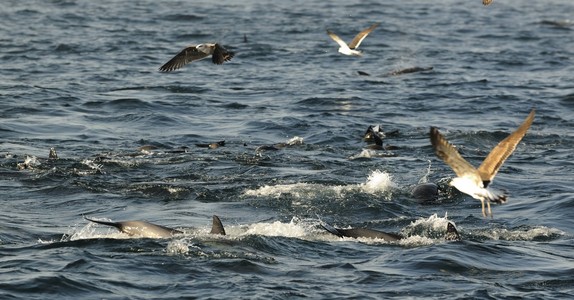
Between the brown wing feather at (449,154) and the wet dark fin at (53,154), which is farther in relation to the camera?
the wet dark fin at (53,154)

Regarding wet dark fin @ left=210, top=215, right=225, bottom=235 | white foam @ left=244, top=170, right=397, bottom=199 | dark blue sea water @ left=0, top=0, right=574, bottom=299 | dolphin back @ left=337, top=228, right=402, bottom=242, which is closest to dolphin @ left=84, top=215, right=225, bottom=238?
wet dark fin @ left=210, top=215, right=225, bottom=235

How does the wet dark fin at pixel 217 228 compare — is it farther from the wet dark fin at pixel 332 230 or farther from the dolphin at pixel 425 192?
the dolphin at pixel 425 192

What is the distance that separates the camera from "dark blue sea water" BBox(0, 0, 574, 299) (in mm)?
10344

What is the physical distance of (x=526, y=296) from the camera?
9852mm

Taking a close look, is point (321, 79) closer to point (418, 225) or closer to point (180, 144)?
point (180, 144)

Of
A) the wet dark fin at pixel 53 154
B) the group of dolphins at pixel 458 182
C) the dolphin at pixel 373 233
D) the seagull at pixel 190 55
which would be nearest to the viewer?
the group of dolphins at pixel 458 182

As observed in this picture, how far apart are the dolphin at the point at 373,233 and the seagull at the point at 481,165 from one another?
1.98 m

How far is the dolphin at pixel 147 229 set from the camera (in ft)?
36.9

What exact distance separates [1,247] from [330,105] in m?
11.5

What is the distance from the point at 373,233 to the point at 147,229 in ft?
7.75

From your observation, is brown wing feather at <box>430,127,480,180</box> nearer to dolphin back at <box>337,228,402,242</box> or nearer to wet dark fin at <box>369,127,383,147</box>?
dolphin back at <box>337,228,402,242</box>

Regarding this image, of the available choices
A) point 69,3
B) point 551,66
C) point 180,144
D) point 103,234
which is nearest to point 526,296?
point 103,234

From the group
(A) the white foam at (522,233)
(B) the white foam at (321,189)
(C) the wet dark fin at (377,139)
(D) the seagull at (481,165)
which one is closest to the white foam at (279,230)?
(B) the white foam at (321,189)

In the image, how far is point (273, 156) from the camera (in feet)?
54.7
